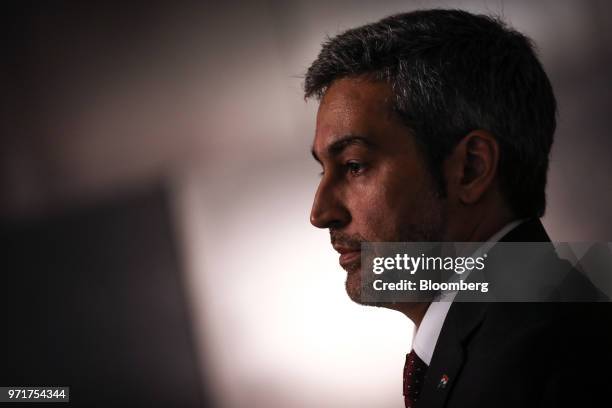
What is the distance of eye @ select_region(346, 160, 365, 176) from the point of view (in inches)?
31.7

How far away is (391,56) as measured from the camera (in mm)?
817

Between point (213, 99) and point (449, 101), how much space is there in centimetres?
97

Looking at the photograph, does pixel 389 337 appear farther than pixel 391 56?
Yes

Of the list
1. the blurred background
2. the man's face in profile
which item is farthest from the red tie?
the blurred background

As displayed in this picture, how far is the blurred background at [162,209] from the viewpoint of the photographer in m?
1.57

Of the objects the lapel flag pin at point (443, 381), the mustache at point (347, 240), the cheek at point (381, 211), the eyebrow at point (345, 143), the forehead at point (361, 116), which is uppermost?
the forehead at point (361, 116)

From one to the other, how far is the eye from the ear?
11 centimetres

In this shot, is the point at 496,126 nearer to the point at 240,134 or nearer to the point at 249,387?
the point at 240,134

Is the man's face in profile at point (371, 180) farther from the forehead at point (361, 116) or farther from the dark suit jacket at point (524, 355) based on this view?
the dark suit jacket at point (524, 355)

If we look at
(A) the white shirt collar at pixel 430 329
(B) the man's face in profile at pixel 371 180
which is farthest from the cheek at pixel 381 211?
(A) the white shirt collar at pixel 430 329

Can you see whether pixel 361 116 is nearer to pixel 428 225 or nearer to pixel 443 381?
pixel 428 225

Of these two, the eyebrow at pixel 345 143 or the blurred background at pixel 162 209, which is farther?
the blurred background at pixel 162 209

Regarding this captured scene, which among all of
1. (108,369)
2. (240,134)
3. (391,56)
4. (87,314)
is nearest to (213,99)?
(240,134)

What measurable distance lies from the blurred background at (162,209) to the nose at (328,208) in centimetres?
73
